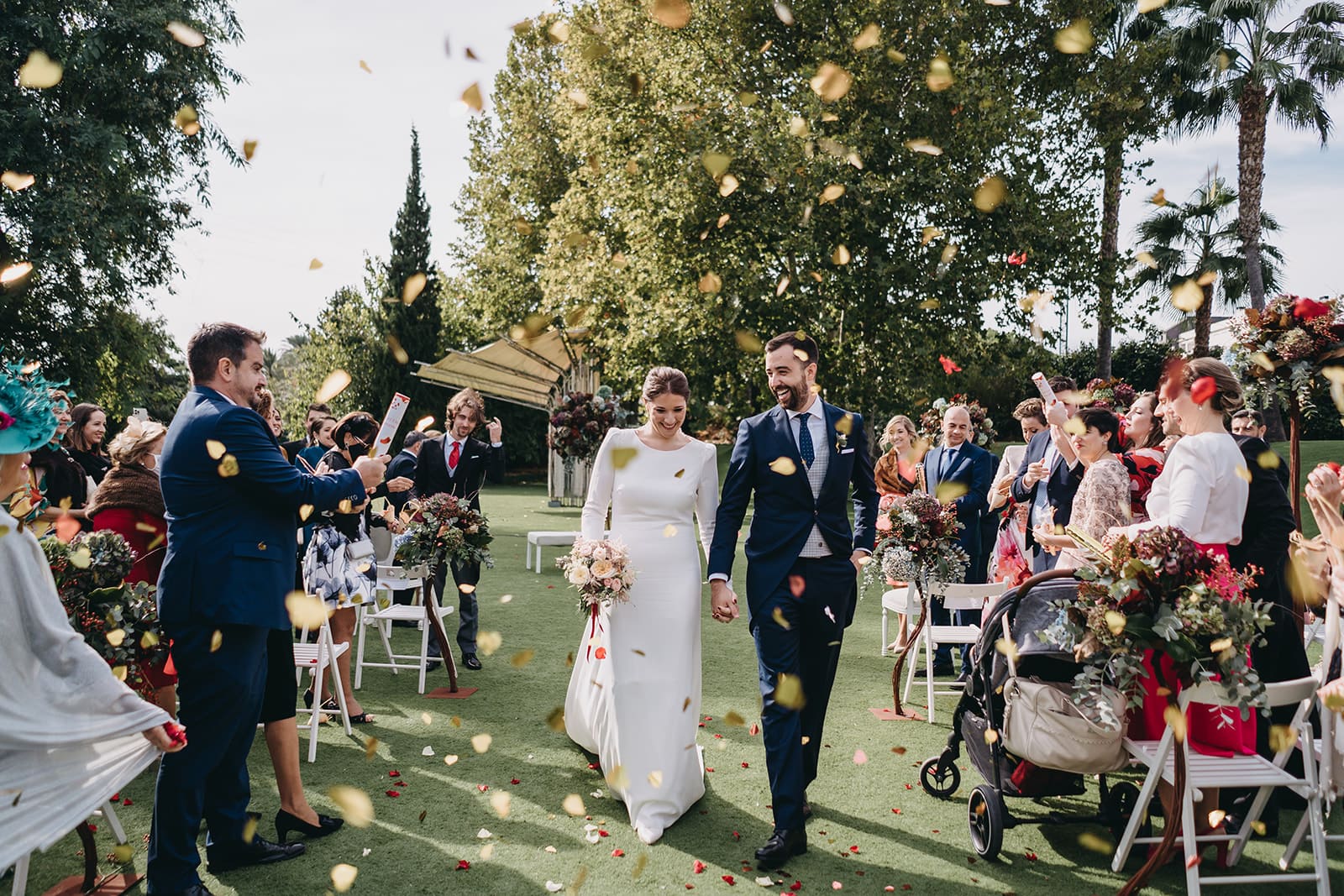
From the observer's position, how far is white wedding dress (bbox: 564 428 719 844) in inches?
166

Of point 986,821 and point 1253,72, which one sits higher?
point 1253,72

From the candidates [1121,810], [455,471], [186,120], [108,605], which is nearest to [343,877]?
[108,605]

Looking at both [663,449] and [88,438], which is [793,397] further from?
[88,438]

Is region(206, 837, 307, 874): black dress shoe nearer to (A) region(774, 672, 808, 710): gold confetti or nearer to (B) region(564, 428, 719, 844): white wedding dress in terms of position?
(B) region(564, 428, 719, 844): white wedding dress

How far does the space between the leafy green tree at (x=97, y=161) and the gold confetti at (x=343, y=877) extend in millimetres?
16163

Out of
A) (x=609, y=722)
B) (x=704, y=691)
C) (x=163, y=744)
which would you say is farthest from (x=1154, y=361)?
(x=163, y=744)

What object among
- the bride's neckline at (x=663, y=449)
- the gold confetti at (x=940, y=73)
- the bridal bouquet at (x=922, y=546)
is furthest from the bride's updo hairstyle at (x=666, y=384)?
the gold confetti at (x=940, y=73)

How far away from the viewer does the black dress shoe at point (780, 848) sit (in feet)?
12.3

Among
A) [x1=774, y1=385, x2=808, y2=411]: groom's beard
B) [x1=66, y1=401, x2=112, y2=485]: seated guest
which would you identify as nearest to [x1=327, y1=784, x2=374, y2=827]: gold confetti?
[x1=774, y1=385, x2=808, y2=411]: groom's beard

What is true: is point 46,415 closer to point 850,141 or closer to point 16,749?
point 16,749

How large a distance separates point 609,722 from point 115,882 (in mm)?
2145

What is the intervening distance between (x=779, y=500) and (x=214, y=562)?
92.0 inches

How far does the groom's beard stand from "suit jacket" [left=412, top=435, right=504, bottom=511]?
379 centimetres

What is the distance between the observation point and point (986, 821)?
385 cm
